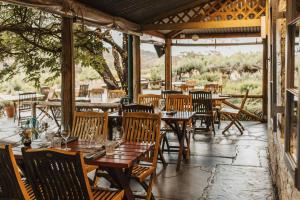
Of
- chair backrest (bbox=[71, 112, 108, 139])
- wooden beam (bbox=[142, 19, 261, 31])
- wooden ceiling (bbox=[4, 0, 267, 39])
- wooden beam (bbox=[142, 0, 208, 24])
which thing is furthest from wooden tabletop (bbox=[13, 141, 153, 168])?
wooden beam (bbox=[142, 0, 208, 24])

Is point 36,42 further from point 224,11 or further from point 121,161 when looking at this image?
point 224,11

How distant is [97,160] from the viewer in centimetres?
295

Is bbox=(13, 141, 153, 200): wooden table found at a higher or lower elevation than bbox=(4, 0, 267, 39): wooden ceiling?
lower

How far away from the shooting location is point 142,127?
4074mm

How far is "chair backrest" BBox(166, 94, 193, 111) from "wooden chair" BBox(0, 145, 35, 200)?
408cm

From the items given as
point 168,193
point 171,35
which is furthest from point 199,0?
point 168,193

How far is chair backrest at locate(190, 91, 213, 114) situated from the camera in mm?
7590

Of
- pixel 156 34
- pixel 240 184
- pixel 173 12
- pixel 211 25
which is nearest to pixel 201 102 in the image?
pixel 211 25

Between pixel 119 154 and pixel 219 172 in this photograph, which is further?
pixel 219 172

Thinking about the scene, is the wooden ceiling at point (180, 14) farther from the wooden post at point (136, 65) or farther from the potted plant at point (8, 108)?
the potted plant at point (8, 108)

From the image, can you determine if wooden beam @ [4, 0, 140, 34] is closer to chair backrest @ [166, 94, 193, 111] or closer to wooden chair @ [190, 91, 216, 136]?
chair backrest @ [166, 94, 193, 111]

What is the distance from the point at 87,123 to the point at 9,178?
1720 mm

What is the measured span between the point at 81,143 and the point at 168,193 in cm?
132

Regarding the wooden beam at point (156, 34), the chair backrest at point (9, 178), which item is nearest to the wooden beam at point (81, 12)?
the wooden beam at point (156, 34)
